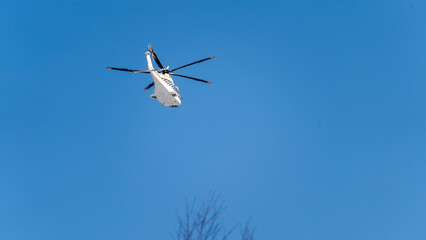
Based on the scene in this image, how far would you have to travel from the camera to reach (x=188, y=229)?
1017 cm

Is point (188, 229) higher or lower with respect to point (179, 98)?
lower

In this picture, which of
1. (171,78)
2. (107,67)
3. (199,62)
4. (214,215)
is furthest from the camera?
(171,78)

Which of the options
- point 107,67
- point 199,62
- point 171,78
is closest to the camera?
point 107,67

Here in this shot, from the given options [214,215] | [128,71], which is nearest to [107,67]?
[128,71]

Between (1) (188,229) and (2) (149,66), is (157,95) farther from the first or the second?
(1) (188,229)

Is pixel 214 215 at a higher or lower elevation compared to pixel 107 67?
lower

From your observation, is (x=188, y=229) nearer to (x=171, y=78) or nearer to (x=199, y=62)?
(x=199, y=62)

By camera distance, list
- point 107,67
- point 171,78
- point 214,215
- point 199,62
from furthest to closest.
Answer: point 171,78 < point 199,62 < point 107,67 < point 214,215

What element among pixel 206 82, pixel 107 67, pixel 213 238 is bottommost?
pixel 213 238

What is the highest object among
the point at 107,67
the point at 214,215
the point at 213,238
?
the point at 107,67

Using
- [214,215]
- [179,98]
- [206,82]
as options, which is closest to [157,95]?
[179,98]

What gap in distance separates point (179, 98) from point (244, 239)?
84.5 feet

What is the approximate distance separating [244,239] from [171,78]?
27491 mm

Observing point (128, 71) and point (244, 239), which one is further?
point (128, 71)
